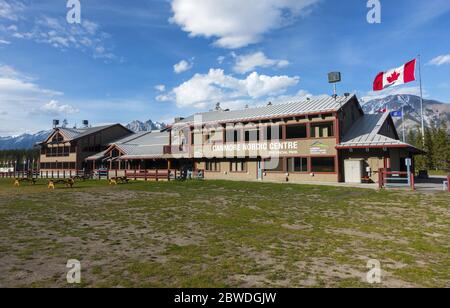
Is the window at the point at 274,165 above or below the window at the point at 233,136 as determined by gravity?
below

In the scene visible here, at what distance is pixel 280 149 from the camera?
33.5 m

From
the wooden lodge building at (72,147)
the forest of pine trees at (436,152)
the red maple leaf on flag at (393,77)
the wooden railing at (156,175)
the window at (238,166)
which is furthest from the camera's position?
the forest of pine trees at (436,152)

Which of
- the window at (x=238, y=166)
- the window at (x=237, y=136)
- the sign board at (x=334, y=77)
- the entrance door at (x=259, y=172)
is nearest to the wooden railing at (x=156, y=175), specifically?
the window at (x=238, y=166)

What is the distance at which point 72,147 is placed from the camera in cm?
5650

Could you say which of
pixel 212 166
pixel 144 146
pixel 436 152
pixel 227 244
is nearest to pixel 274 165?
pixel 212 166

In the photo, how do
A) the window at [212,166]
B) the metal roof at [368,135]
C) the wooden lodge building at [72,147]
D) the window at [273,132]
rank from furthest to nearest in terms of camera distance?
the wooden lodge building at [72,147] → the window at [212,166] → the window at [273,132] → the metal roof at [368,135]

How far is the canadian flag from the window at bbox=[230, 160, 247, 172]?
18.3 metres

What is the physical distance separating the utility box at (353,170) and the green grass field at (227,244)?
42.0 feet

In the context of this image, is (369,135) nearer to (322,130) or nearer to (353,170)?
(353,170)

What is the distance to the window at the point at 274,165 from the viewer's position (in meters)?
33.4

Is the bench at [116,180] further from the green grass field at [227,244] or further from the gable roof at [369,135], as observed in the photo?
the gable roof at [369,135]

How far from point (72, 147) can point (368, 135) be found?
167ft
